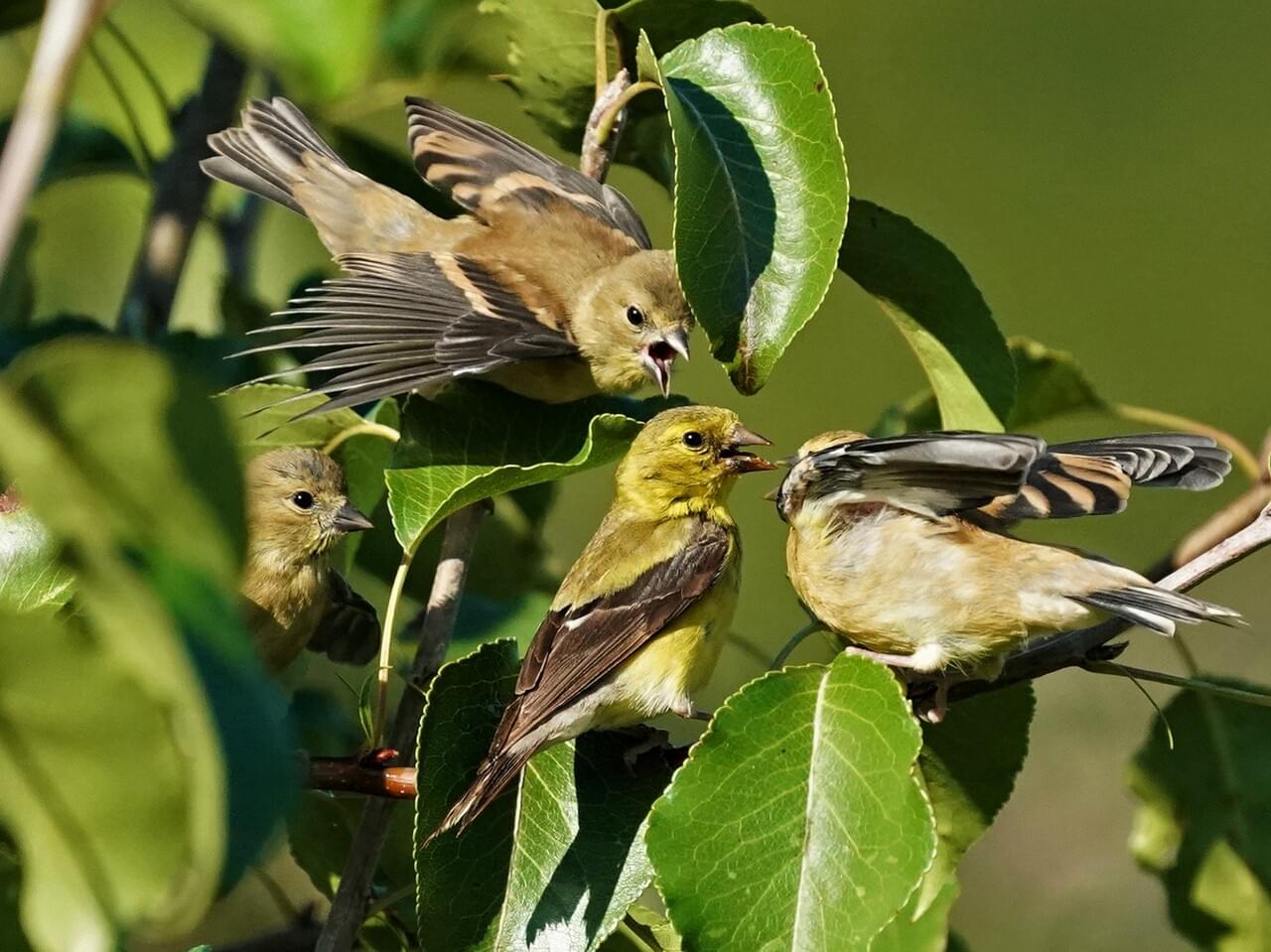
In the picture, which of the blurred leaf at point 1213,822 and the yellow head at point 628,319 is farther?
the yellow head at point 628,319

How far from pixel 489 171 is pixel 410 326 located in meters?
0.52

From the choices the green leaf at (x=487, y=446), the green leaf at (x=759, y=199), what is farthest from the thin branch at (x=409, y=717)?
the green leaf at (x=759, y=199)

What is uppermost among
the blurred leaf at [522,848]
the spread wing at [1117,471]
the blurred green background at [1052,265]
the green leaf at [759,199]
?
the green leaf at [759,199]

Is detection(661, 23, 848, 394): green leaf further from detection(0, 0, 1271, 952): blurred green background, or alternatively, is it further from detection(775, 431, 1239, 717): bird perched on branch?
detection(0, 0, 1271, 952): blurred green background

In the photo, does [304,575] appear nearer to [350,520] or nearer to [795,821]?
[350,520]

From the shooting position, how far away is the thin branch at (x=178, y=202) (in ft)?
10.0

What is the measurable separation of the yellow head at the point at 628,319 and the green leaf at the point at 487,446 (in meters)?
0.53

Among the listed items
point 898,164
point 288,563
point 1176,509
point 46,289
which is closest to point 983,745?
point 288,563

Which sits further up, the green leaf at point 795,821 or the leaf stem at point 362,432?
the green leaf at point 795,821

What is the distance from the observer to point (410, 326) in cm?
304

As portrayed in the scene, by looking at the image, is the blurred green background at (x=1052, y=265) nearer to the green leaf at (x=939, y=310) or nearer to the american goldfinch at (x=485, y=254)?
the american goldfinch at (x=485, y=254)

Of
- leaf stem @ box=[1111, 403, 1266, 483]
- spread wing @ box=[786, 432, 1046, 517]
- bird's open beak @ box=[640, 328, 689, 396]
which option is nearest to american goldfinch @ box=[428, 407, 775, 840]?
bird's open beak @ box=[640, 328, 689, 396]

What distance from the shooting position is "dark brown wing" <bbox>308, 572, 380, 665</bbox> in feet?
10.9

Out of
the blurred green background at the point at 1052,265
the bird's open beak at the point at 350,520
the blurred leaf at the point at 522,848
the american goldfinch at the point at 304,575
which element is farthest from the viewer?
the blurred green background at the point at 1052,265
